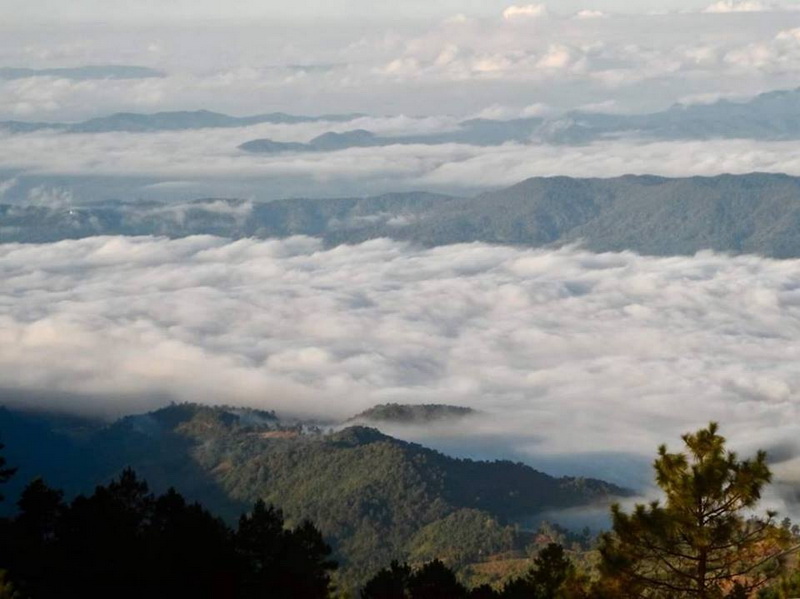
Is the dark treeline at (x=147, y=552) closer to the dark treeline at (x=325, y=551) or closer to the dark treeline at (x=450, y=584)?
the dark treeline at (x=325, y=551)

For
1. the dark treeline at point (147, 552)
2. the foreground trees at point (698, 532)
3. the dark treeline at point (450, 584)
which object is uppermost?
the foreground trees at point (698, 532)

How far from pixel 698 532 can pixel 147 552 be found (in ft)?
90.0

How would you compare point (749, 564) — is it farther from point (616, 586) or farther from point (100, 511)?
point (100, 511)

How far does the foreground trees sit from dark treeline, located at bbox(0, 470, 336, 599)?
21527 mm

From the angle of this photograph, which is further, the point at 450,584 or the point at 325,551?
the point at 450,584

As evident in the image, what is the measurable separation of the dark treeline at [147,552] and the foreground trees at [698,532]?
2153cm

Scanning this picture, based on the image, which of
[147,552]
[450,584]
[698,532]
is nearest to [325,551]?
[450,584]

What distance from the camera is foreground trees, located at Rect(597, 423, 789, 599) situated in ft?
118

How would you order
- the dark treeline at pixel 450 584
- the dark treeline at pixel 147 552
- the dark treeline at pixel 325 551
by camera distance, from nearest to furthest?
1. the dark treeline at pixel 325 551
2. the dark treeline at pixel 147 552
3. the dark treeline at pixel 450 584

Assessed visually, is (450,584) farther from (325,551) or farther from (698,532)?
(698,532)

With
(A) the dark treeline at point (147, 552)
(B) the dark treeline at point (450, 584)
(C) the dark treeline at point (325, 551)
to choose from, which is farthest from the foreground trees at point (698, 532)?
(B) the dark treeline at point (450, 584)

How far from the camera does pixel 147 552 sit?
56.5 metres

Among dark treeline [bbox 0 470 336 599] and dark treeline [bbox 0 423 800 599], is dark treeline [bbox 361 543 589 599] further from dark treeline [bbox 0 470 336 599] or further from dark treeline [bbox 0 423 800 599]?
dark treeline [bbox 0 470 336 599]

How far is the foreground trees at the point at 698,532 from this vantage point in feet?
118
